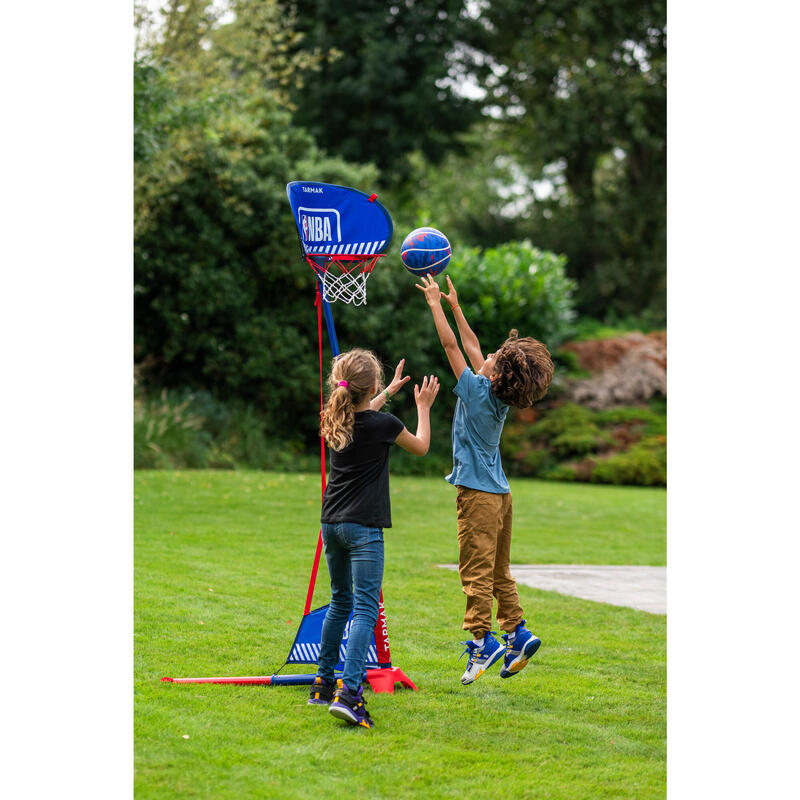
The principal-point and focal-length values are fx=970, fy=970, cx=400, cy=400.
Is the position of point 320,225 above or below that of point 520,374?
above

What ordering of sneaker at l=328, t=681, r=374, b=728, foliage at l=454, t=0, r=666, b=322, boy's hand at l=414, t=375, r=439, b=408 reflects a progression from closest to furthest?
1. sneaker at l=328, t=681, r=374, b=728
2. boy's hand at l=414, t=375, r=439, b=408
3. foliage at l=454, t=0, r=666, b=322

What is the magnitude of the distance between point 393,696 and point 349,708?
2.15 ft

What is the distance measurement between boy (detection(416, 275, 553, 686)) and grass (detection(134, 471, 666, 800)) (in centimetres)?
36

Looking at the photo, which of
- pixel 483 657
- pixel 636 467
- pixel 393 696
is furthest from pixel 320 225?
pixel 636 467

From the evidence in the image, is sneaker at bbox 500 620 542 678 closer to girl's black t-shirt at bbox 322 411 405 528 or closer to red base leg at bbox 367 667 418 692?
red base leg at bbox 367 667 418 692

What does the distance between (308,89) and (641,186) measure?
1034 centimetres

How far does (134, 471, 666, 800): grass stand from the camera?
3.96 m

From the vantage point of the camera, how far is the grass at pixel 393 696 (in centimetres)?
396

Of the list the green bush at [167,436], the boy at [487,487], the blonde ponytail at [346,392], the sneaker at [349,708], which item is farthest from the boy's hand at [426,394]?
the green bush at [167,436]

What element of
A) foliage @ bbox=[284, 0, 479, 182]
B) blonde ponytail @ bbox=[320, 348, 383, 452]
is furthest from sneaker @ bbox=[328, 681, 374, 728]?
foliage @ bbox=[284, 0, 479, 182]

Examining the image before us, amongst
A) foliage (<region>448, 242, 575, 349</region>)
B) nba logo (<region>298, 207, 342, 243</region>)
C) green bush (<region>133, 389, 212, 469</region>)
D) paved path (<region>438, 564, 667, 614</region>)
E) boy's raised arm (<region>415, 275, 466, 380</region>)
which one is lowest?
paved path (<region>438, 564, 667, 614</region>)

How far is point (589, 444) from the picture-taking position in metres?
19.5

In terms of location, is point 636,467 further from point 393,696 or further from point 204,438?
point 393,696
